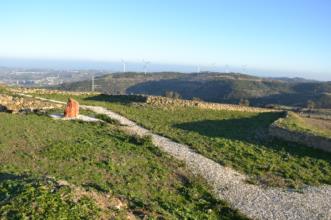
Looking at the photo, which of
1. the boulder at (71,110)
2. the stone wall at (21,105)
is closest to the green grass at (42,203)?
the boulder at (71,110)

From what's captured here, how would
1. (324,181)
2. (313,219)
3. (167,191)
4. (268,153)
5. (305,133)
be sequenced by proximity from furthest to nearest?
(305,133) < (268,153) < (324,181) < (167,191) < (313,219)

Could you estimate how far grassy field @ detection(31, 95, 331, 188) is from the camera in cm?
2519

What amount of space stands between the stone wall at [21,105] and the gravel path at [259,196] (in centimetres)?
1737

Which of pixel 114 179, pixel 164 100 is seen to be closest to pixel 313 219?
pixel 114 179

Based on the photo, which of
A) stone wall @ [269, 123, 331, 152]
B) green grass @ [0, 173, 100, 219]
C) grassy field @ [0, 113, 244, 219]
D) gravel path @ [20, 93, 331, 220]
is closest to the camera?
green grass @ [0, 173, 100, 219]

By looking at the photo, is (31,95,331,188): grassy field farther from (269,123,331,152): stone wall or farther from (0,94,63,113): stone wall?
(0,94,63,113): stone wall

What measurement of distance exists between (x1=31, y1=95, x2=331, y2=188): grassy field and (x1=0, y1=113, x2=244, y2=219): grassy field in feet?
12.6

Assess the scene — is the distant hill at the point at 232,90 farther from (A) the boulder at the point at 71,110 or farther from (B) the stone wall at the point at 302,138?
(A) the boulder at the point at 71,110

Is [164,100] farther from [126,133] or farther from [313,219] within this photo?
[313,219]

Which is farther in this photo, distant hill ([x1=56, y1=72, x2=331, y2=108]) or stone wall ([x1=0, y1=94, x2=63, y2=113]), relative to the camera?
distant hill ([x1=56, y1=72, x2=331, y2=108])

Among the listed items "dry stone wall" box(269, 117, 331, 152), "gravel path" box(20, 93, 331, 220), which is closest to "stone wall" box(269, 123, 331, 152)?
"dry stone wall" box(269, 117, 331, 152)

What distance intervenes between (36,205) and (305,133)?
878 inches

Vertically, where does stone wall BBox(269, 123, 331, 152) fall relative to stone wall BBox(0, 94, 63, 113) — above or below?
below

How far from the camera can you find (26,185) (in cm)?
1599
